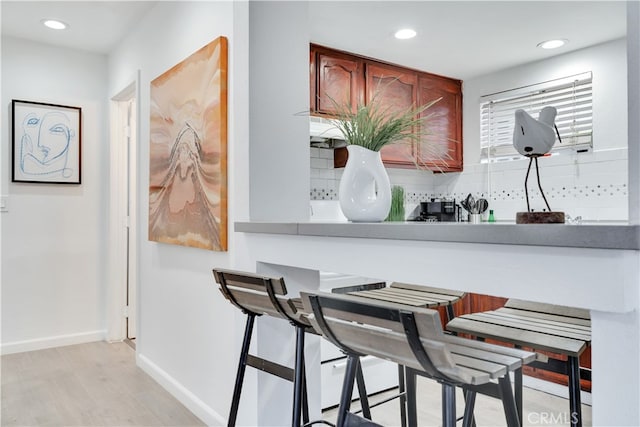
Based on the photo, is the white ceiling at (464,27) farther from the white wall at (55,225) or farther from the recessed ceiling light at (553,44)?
the white wall at (55,225)

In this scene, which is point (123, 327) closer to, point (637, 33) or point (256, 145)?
point (256, 145)

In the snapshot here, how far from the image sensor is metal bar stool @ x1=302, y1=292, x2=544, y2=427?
2.91 feet

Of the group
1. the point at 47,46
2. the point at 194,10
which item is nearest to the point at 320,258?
the point at 194,10

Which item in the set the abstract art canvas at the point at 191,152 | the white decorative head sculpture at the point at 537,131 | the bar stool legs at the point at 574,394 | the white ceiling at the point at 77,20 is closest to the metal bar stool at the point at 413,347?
the bar stool legs at the point at 574,394

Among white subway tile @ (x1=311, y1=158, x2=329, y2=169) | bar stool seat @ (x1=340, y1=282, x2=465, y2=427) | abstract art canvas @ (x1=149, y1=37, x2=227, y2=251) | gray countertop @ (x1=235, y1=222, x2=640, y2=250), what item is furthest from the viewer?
white subway tile @ (x1=311, y1=158, x2=329, y2=169)

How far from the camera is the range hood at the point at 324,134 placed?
122 inches

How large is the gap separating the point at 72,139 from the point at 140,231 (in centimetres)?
127

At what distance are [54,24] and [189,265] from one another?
215 cm

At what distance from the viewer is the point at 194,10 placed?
2566 mm

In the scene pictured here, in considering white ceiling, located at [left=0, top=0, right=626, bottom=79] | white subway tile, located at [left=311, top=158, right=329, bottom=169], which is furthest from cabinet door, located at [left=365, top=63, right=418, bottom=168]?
white subway tile, located at [left=311, top=158, right=329, bottom=169]

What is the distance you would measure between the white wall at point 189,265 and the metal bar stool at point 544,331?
3.34 feet

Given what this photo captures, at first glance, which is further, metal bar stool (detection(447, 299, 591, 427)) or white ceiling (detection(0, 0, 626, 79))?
white ceiling (detection(0, 0, 626, 79))

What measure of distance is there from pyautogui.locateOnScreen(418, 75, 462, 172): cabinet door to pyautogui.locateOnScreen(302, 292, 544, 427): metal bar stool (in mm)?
2975

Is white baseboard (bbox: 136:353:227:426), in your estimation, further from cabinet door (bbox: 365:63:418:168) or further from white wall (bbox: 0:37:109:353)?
cabinet door (bbox: 365:63:418:168)
